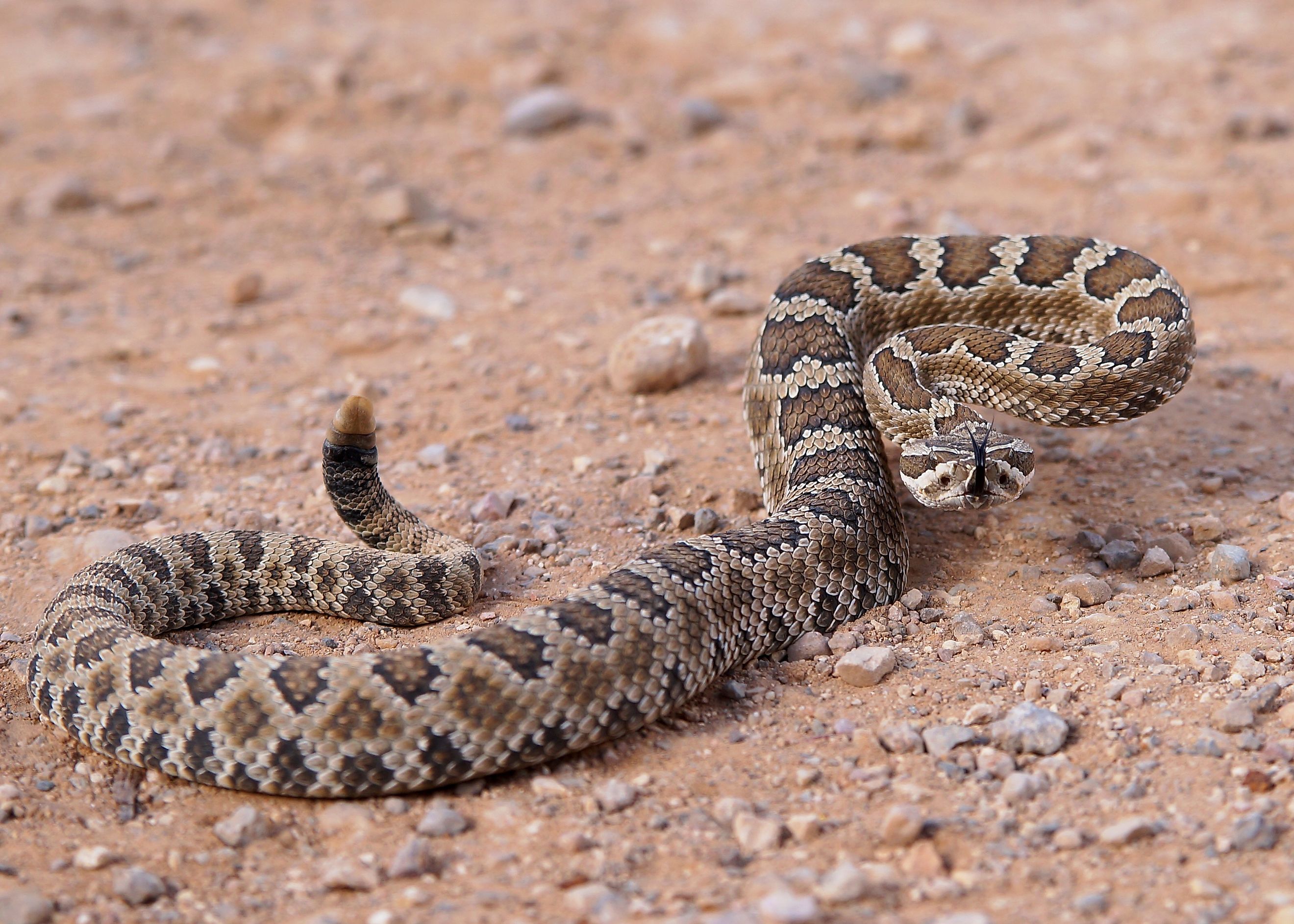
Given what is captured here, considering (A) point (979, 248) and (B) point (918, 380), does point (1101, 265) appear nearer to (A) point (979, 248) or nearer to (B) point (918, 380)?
(A) point (979, 248)

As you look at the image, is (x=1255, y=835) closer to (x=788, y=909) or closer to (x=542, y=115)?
(x=788, y=909)

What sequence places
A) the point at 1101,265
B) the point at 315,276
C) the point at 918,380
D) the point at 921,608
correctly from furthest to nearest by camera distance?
the point at 315,276, the point at 1101,265, the point at 918,380, the point at 921,608

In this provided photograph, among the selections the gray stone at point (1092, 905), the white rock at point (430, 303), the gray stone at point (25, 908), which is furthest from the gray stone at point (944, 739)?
the white rock at point (430, 303)

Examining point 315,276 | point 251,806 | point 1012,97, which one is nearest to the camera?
point 251,806

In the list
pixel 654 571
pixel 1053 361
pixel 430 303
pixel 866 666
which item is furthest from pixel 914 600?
pixel 430 303

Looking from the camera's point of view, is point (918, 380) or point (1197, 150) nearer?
point (918, 380)

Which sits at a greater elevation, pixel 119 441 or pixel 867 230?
pixel 867 230

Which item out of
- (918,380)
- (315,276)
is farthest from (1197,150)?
(315,276)

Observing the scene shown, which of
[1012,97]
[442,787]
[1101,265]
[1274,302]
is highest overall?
[1012,97]
